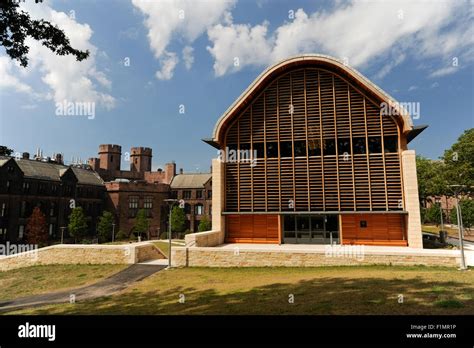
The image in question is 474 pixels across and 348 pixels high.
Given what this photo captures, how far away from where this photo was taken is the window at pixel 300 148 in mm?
26328

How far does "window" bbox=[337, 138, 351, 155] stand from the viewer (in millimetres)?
25438

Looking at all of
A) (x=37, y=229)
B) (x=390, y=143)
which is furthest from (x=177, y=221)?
(x=390, y=143)

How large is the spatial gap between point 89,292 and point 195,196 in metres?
46.5

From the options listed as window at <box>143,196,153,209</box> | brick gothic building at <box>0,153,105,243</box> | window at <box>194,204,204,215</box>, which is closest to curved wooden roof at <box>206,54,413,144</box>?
window at <box>194,204,204,215</box>

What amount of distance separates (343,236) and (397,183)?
6.54m

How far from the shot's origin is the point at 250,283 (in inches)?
532

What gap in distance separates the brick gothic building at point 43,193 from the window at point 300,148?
43253 millimetres

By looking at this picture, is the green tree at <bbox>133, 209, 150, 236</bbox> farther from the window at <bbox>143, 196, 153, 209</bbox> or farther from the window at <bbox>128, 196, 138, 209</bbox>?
the window at <bbox>143, 196, 153, 209</bbox>

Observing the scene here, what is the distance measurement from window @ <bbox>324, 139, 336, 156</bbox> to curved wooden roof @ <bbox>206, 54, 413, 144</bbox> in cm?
539

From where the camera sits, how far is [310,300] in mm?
9867

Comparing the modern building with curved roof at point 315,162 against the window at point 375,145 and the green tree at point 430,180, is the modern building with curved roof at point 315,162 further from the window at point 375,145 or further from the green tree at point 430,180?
the green tree at point 430,180

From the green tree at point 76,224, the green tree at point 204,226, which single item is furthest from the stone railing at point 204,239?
the green tree at point 76,224
